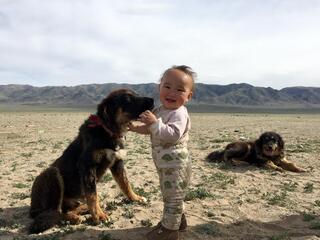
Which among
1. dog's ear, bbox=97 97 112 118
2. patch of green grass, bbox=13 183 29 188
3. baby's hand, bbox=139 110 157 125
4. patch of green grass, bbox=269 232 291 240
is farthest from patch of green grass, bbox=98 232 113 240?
patch of green grass, bbox=13 183 29 188

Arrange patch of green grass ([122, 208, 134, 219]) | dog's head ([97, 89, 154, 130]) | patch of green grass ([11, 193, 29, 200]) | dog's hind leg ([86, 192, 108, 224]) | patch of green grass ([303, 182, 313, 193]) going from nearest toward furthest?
1. dog's head ([97, 89, 154, 130])
2. dog's hind leg ([86, 192, 108, 224])
3. patch of green grass ([122, 208, 134, 219])
4. patch of green grass ([11, 193, 29, 200])
5. patch of green grass ([303, 182, 313, 193])

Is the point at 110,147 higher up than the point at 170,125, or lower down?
lower down

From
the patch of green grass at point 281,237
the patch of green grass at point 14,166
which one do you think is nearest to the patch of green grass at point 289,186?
the patch of green grass at point 281,237

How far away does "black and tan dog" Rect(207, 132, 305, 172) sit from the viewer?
38.1 feet

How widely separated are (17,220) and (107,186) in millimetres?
2340

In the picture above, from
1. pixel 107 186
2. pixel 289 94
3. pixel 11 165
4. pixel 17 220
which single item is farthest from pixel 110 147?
pixel 289 94

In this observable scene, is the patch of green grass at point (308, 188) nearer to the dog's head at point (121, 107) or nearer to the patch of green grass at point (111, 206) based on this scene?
the patch of green grass at point (111, 206)

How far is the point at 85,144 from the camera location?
257 inches

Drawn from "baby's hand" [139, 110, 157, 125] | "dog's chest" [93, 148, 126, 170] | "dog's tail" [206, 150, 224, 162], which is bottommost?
"dog's tail" [206, 150, 224, 162]

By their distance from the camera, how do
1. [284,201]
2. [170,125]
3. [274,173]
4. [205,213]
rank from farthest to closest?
[274,173], [284,201], [205,213], [170,125]

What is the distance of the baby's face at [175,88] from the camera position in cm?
521

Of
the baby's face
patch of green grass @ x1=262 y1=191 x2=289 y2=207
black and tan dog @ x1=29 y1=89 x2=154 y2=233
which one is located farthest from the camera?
patch of green grass @ x1=262 y1=191 x2=289 y2=207

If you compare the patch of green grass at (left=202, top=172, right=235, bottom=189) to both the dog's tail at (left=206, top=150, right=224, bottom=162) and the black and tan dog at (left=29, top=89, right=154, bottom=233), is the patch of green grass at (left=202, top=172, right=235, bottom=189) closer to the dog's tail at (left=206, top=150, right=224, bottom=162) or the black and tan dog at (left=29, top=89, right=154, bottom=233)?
the dog's tail at (left=206, top=150, right=224, bottom=162)

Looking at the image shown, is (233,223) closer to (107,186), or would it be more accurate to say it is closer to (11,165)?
(107,186)
